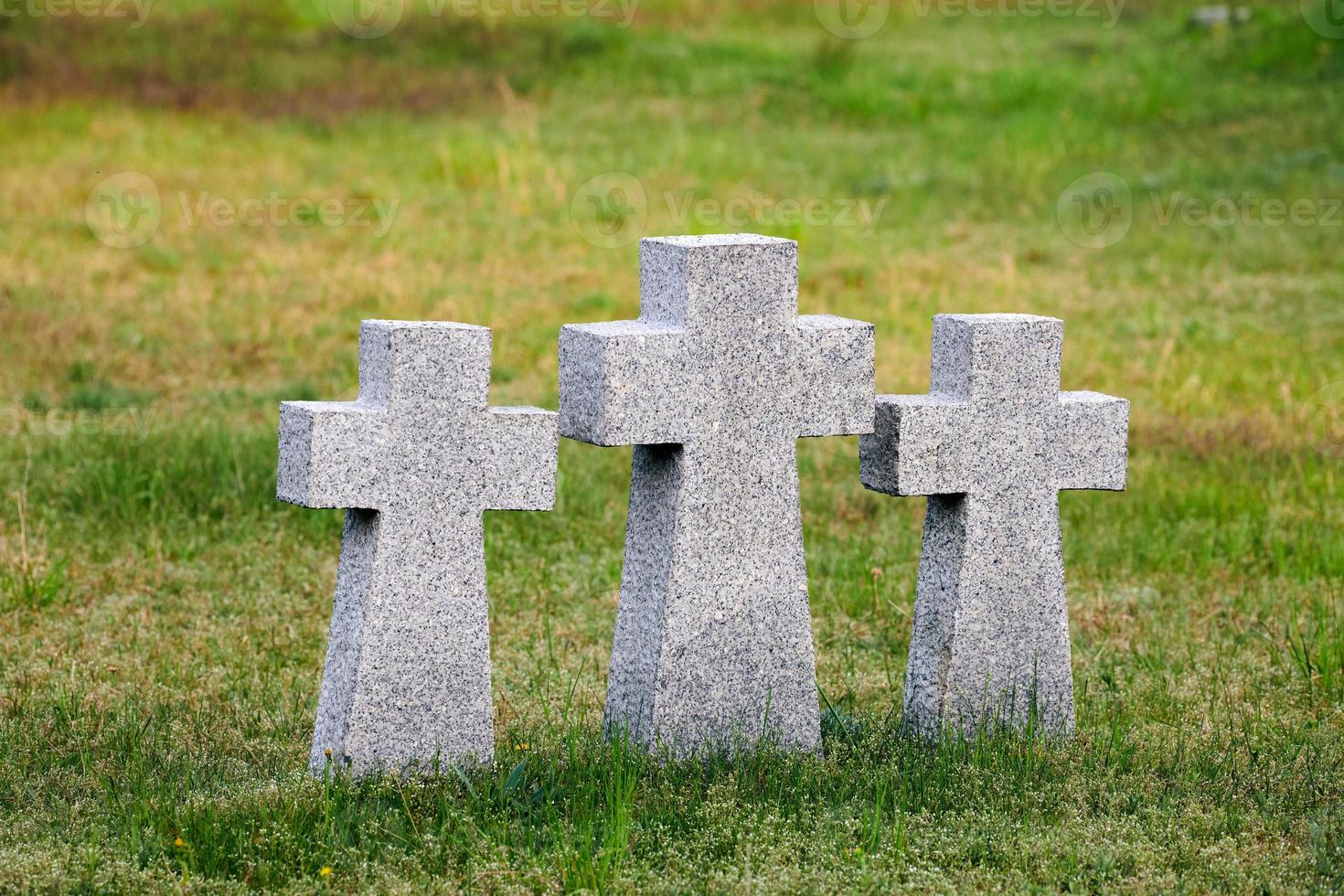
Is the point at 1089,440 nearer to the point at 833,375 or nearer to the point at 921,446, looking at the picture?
the point at 921,446

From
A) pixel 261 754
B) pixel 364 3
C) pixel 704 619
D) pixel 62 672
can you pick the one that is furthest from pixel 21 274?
pixel 364 3

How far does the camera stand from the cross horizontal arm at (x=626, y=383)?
3988 millimetres

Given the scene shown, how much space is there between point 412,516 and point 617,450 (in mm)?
3984

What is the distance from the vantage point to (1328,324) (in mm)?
10352

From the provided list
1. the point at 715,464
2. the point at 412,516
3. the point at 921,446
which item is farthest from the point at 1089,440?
the point at 412,516

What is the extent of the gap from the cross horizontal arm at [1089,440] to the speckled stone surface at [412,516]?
140 cm

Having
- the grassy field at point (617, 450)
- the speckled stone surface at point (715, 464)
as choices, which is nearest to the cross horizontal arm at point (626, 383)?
the speckled stone surface at point (715, 464)

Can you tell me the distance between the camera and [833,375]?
4.27m

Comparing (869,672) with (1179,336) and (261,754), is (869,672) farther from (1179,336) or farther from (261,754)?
(1179,336)

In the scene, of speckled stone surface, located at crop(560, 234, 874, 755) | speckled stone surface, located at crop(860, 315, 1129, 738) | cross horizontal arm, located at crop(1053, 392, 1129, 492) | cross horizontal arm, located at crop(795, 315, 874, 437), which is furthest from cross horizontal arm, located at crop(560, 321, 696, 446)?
cross horizontal arm, located at crop(1053, 392, 1129, 492)

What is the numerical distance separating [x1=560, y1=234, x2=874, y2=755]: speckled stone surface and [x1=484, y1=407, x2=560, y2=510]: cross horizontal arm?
0.08 meters

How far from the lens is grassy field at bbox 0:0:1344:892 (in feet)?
12.4

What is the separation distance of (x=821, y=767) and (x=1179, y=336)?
664 centimetres

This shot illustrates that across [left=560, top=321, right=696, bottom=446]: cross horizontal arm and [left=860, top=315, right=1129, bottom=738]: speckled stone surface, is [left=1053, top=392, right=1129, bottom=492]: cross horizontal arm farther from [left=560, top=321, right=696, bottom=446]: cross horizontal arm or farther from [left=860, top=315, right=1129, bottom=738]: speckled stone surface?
[left=560, top=321, right=696, bottom=446]: cross horizontal arm
